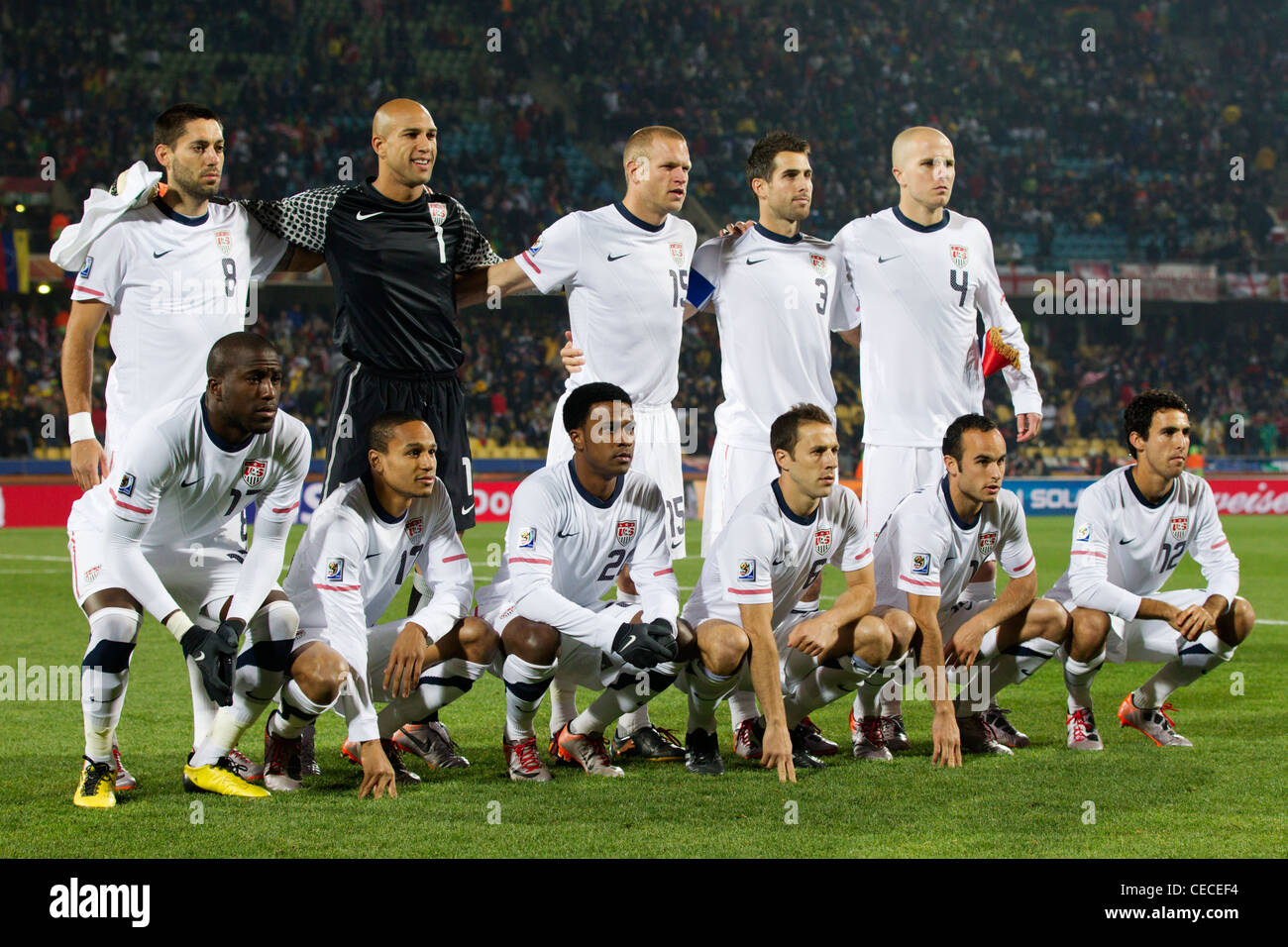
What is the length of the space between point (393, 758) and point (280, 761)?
437 millimetres

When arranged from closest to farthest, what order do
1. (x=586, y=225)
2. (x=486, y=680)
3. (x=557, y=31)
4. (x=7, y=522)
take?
(x=586, y=225)
(x=486, y=680)
(x=7, y=522)
(x=557, y=31)

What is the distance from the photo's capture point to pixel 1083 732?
5.61 m

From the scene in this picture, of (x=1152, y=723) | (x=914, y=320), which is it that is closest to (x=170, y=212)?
(x=914, y=320)

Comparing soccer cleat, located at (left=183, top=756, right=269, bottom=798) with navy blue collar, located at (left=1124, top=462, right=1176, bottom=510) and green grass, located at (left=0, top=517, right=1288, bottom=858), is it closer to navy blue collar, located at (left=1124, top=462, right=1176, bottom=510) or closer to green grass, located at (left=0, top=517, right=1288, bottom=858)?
green grass, located at (left=0, top=517, right=1288, bottom=858)

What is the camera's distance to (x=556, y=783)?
4.95 m

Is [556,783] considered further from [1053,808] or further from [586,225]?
[586,225]

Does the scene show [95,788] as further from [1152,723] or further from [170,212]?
[1152,723]

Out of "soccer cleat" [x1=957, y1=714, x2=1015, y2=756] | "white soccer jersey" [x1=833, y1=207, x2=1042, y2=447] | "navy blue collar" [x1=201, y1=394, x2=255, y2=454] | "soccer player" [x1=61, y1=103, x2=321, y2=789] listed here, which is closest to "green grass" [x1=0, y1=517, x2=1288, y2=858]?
"soccer cleat" [x1=957, y1=714, x2=1015, y2=756]

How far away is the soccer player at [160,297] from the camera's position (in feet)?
16.9

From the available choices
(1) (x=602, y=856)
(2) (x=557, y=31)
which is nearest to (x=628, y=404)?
(1) (x=602, y=856)

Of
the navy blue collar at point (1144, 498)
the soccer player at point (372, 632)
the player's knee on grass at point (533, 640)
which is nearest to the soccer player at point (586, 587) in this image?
the player's knee on grass at point (533, 640)

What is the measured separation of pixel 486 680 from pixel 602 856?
404cm

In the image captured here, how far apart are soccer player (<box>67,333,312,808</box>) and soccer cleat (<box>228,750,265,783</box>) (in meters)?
0.16

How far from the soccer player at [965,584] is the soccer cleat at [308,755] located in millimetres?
2198
